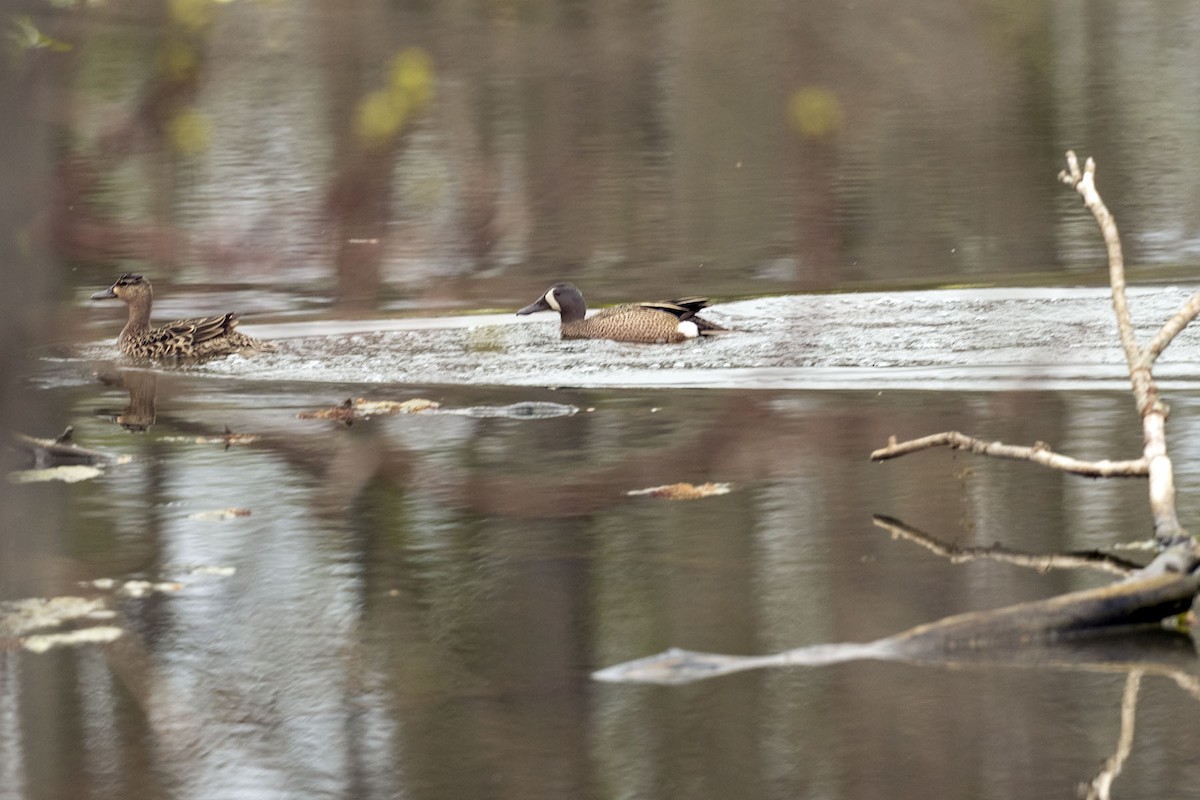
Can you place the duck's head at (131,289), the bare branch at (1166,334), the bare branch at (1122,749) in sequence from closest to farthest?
the bare branch at (1122,749) → the bare branch at (1166,334) → the duck's head at (131,289)

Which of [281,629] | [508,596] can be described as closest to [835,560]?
[508,596]

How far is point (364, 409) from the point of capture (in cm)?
1084

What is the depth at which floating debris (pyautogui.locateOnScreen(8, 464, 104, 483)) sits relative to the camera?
8875 millimetres

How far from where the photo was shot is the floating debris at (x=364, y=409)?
34.8ft

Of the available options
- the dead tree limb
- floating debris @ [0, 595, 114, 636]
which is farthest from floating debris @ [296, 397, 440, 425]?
the dead tree limb

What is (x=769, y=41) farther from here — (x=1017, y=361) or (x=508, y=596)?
(x=508, y=596)

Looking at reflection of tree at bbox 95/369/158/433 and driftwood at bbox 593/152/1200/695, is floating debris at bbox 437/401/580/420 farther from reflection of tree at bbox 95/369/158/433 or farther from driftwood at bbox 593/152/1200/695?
driftwood at bbox 593/152/1200/695

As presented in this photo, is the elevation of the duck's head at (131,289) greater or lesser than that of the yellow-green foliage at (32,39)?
lesser

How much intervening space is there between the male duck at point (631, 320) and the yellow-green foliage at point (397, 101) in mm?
6411

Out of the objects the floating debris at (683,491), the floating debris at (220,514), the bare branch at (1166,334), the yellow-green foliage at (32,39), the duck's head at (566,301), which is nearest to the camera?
the yellow-green foliage at (32,39)

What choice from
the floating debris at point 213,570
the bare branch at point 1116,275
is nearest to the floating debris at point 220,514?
the floating debris at point 213,570

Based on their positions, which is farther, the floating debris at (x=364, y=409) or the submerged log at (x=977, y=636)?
the floating debris at (x=364, y=409)

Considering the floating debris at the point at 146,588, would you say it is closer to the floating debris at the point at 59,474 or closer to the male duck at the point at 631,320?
the floating debris at the point at 59,474

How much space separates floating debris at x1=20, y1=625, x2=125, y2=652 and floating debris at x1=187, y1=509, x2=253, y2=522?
1593 mm
